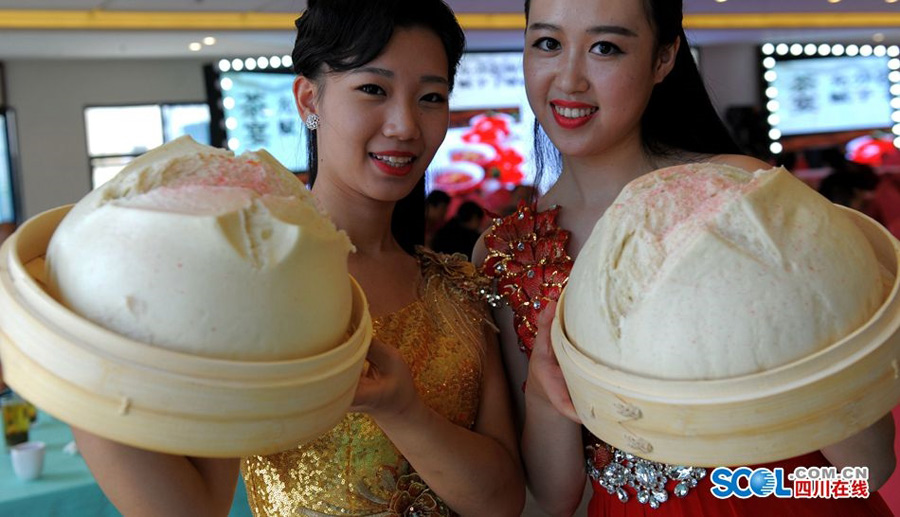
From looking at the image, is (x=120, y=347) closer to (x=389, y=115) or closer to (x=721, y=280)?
(x=721, y=280)

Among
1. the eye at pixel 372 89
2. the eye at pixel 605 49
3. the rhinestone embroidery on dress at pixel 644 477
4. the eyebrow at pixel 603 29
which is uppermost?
the eyebrow at pixel 603 29

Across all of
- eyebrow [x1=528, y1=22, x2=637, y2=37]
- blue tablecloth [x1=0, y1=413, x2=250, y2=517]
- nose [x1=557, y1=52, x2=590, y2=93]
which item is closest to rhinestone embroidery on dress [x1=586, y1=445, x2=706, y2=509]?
nose [x1=557, y1=52, x2=590, y2=93]

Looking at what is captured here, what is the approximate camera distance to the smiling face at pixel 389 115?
1538mm

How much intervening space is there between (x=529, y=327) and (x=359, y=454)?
17.2 inches

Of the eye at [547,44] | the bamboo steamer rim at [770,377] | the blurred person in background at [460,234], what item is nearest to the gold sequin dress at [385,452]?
the eye at [547,44]

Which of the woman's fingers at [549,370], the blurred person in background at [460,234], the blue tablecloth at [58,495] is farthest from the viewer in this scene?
the blurred person in background at [460,234]

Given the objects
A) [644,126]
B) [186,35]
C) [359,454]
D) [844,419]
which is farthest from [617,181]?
[186,35]

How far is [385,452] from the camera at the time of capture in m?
1.61

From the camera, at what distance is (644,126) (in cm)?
190

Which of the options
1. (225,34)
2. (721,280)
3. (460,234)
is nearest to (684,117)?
(721,280)

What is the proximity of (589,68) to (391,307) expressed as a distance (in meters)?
0.59

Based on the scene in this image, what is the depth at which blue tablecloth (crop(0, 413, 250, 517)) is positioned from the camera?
2.86m

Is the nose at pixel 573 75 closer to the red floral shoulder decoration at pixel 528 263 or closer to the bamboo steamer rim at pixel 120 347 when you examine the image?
the red floral shoulder decoration at pixel 528 263

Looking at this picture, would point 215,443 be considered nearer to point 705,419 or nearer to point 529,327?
point 705,419
